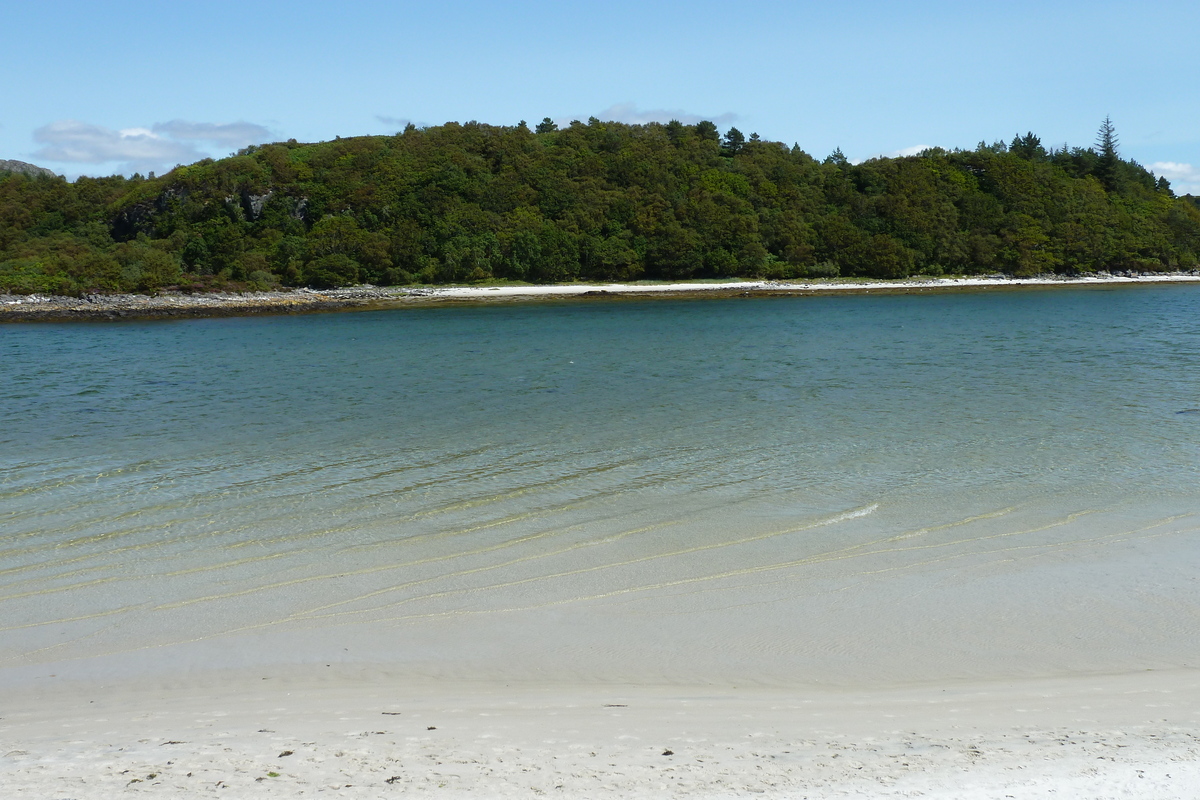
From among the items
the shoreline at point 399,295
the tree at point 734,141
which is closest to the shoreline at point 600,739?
the shoreline at point 399,295

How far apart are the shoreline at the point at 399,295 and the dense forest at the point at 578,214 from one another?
17.0 ft

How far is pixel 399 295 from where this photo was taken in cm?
6319

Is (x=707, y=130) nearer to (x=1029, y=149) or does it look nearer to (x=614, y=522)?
(x=1029, y=149)

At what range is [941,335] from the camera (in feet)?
103

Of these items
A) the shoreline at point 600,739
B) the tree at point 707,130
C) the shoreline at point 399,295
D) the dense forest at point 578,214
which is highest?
the tree at point 707,130

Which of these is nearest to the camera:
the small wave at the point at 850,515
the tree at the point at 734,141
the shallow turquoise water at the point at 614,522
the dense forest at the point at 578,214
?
the shallow turquoise water at the point at 614,522

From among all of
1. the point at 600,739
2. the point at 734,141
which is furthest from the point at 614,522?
the point at 734,141

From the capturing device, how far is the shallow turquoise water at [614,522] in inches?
205

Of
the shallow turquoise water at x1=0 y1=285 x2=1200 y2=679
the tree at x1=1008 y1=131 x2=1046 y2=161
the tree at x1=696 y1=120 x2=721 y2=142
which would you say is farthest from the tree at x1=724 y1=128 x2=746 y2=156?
the shallow turquoise water at x1=0 y1=285 x2=1200 y2=679

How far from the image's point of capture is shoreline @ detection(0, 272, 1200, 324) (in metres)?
51.9

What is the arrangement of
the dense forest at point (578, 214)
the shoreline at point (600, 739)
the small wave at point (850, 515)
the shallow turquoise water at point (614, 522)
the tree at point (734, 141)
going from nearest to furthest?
1. the shoreline at point (600, 739)
2. the shallow turquoise water at point (614, 522)
3. the small wave at point (850, 515)
4. the dense forest at point (578, 214)
5. the tree at point (734, 141)

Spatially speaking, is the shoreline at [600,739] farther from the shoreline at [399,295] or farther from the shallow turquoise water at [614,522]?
the shoreline at [399,295]

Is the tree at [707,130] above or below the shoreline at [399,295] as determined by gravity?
above

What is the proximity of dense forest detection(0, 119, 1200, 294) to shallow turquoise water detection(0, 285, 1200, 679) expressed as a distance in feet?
190
